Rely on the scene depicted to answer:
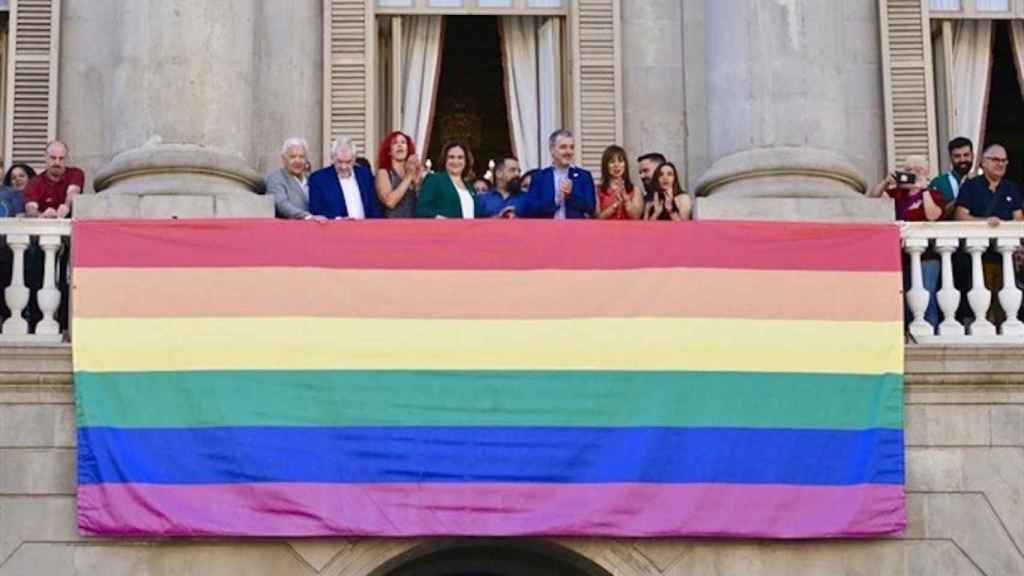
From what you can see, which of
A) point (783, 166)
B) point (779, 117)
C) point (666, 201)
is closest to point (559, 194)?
point (666, 201)

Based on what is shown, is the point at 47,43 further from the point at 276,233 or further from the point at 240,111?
the point at 276,233

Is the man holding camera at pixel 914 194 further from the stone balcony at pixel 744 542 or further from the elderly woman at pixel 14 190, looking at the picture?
the elderly woman at pixel 14 190

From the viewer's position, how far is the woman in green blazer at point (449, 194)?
1812 centimetres

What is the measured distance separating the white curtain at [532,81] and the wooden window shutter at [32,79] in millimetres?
4315

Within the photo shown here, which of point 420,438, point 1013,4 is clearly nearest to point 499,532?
point 420,438

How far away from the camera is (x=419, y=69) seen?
20.7 meters

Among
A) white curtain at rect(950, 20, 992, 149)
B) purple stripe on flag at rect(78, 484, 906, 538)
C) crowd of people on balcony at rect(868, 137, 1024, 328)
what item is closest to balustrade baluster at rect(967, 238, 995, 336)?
crowd of people on balcony at rect(868, 137, 1024, 328)

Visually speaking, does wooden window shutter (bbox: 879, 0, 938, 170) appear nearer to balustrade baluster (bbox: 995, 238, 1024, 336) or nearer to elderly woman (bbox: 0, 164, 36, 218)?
balustrade baluster (bbox: 995, 238, 1024, 336)

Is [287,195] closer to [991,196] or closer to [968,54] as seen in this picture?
[991,196]

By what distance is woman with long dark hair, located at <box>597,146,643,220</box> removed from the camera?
18438 millimetres

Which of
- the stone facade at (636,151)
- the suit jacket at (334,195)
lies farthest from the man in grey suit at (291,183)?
the stone facade at (636,151)

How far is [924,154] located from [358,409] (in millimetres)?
6582

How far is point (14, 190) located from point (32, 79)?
6.42 ft

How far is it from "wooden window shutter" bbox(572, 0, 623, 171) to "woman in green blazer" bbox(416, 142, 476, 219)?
209 centimetres
